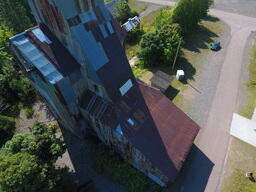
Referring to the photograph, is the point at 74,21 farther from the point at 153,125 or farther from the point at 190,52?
the point at 190,52

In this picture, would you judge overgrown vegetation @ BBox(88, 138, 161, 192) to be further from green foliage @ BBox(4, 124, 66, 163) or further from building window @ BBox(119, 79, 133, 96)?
building window @ BBox(119, 79, 133, 96)

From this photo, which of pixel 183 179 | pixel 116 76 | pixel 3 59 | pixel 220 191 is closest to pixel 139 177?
pixel 183 179

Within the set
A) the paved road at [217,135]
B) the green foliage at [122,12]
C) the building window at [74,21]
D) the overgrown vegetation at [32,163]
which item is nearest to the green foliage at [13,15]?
the green foliage at [122,12]

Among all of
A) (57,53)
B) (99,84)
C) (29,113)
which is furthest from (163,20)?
(29,113)

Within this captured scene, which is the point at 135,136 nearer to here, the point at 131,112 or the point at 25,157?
the point at 131,112

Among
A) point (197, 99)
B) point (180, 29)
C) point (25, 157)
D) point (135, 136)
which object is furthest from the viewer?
point (180, 29)

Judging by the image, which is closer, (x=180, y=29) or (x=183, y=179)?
(x=183, y=179)

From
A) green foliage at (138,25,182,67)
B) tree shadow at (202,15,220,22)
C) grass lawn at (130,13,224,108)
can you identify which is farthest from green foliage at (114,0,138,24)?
tree shadow at (202,15,220,22)
